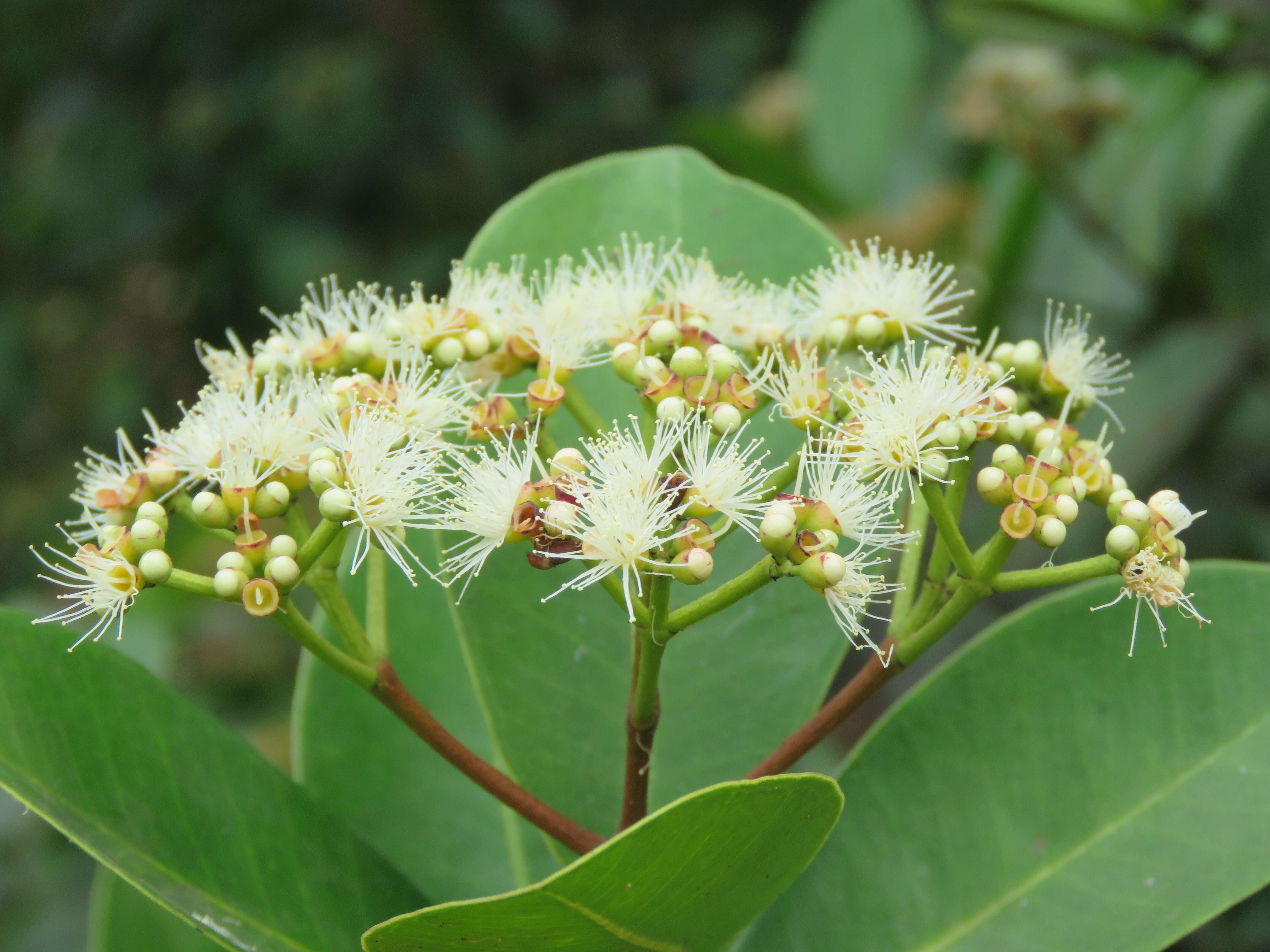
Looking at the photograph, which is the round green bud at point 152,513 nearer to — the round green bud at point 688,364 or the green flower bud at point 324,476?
the green flower bud at point 324,476

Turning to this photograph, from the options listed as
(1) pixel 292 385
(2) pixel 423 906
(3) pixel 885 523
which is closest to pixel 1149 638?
(3) pixel 885 523

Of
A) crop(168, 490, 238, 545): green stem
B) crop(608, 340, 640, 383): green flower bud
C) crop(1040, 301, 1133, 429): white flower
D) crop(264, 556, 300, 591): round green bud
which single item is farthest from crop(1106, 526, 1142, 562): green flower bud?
crop(168, 490, 238, 545): green stem

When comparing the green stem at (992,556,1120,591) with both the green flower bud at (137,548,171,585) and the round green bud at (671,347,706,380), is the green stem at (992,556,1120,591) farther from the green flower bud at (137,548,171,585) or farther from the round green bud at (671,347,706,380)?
the green flower bud at (137,548,171,585)

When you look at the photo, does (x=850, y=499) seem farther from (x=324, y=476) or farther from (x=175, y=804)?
(x=175, y=804)

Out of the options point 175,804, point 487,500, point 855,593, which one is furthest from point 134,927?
point 855,593

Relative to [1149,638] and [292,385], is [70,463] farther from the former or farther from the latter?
[1149,638]
